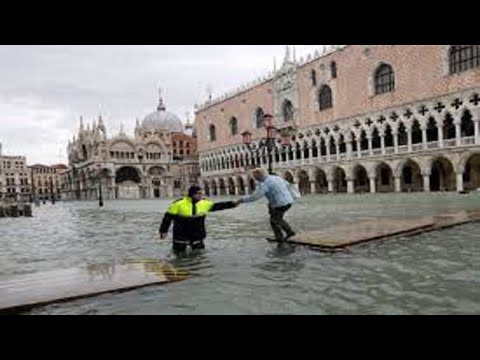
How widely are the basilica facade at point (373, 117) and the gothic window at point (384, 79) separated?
0.26 feet

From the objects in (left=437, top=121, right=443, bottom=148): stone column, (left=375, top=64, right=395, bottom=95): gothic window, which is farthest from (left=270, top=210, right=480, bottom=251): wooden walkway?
(left=375, top=64, right=395, bottom=95): gothic window

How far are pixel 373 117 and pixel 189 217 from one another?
100 ft

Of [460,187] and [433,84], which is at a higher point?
[433,84]

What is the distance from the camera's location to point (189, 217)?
6.66 metres

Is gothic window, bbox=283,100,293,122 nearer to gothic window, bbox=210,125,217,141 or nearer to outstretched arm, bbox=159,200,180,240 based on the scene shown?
gothic window, bbox=210,125,217,141

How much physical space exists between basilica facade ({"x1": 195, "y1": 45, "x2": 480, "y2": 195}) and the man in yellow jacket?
14830 mm

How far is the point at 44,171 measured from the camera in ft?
368

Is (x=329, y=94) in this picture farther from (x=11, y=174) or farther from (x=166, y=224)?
(x=11, y=174)

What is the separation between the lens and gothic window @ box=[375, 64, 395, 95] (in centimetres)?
3303

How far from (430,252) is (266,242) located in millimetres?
2976

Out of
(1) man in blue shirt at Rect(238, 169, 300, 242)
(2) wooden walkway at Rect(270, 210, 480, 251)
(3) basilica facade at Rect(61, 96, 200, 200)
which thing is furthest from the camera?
(3) basilica facade at Rect(61, 96, 200, 200)

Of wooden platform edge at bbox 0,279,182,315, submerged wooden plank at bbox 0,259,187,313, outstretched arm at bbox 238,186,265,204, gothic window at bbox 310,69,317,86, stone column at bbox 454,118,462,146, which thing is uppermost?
gothic window at bbox 310,69,317,86
